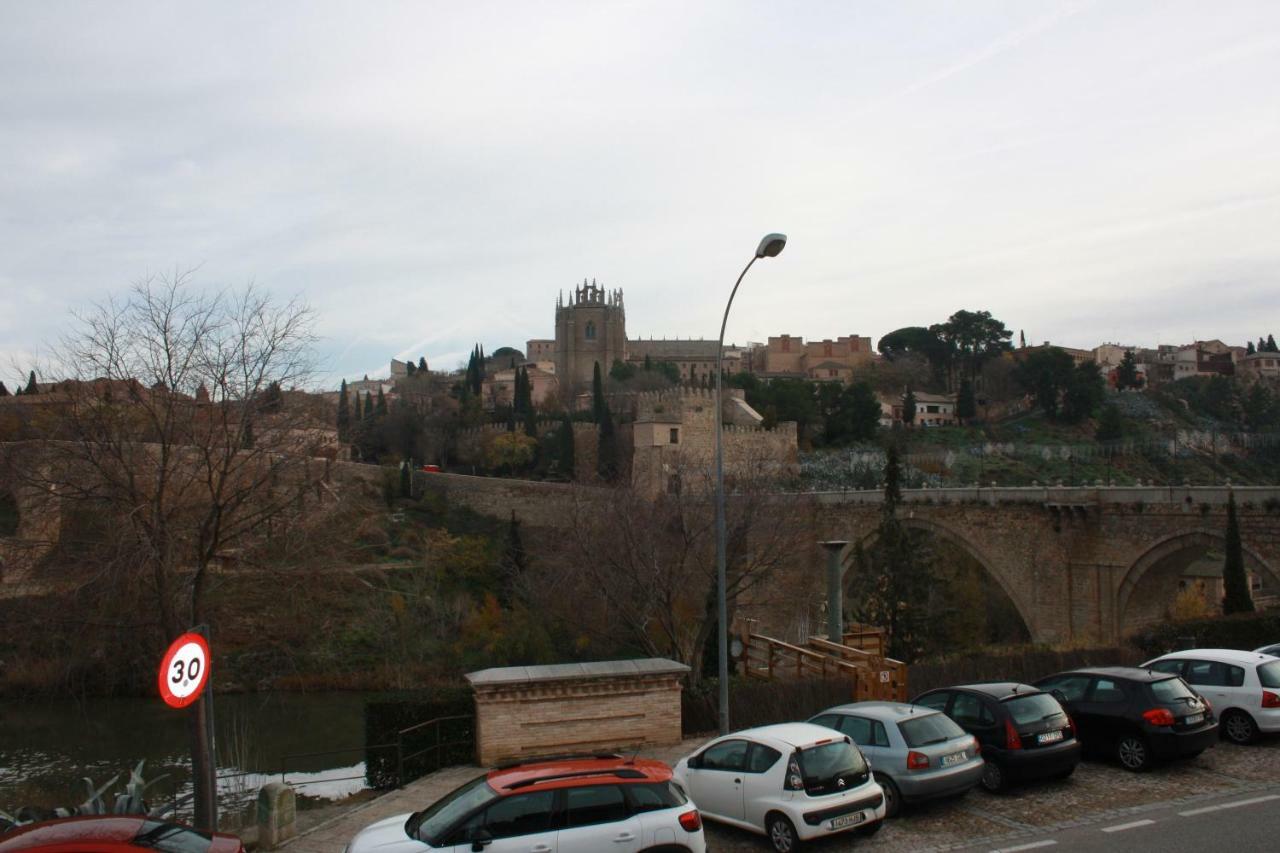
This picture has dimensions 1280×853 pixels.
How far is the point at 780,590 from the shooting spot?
112 feet

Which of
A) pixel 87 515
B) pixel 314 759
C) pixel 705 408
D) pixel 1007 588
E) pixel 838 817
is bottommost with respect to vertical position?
pixel 314 759

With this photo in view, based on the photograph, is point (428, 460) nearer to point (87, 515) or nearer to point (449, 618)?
point (449, 618)

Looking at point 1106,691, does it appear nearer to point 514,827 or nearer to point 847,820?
point 847,820

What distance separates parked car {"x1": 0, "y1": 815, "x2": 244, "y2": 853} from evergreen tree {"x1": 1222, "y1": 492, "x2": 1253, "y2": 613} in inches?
881

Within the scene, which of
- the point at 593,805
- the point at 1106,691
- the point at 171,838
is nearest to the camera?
the point at 171,838

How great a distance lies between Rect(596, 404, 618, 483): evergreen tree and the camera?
54.5 meters

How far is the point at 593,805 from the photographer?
254 inches

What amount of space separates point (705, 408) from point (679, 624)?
34177 millimetres

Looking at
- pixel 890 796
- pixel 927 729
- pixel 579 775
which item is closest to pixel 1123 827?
pixel 927 729

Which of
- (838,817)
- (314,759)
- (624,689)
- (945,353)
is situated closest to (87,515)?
(624,689)

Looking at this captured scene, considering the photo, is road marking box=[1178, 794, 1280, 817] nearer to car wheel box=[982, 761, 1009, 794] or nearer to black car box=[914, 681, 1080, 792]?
black car box=[914, 681, 1080, 792]

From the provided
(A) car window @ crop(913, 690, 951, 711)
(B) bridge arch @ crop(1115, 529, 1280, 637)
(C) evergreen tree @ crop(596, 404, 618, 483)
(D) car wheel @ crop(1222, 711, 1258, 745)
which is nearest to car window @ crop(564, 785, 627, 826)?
(A) car window @ crop(913, 690, 951, 711)

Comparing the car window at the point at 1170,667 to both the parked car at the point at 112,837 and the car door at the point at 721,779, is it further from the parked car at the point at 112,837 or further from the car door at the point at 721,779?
the parked car at the point at 112,837

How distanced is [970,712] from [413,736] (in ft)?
21.2
